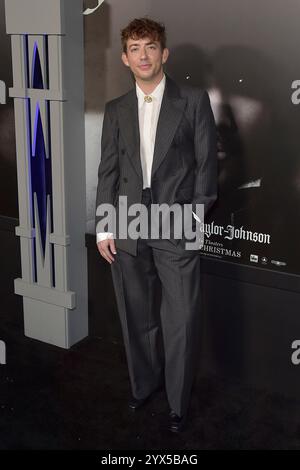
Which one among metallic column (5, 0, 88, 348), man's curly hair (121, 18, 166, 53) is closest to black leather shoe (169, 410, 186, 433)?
metallic column (5, 0, 88, 348)

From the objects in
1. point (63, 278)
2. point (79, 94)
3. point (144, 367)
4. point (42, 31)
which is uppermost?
point (42, 31)

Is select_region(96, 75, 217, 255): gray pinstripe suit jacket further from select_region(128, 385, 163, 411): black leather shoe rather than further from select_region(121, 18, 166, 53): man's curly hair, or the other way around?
select_region(128, 385, 163, 411): black leather shoe

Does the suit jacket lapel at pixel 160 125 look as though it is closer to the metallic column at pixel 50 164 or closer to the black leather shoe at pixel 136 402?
the metallic column at pixel 50 164

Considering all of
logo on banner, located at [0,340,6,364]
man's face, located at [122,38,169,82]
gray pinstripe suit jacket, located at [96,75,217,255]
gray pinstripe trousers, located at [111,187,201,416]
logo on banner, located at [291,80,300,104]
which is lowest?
logo on banner, located at [0,340,6,364]

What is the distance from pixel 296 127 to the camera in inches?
97.3

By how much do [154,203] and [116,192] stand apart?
0.82ft

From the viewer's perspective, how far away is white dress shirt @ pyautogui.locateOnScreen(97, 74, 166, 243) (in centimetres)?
242

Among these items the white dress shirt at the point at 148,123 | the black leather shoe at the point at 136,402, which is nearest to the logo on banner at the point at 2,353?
the black leather shoe at the point at 136,402

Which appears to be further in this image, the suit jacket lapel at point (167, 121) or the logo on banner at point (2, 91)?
the logo on banner at point (2, 91)

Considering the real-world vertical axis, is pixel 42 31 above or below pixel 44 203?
above

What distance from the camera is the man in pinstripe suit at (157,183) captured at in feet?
7.75

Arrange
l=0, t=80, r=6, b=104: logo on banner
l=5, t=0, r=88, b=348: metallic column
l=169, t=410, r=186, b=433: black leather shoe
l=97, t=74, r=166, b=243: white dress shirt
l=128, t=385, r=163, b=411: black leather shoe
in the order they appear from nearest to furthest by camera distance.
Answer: l=97, t=74, r=166, b=243: white dress shirt, l=169, t=410, r=186, b=433: black leather shoe, l=128, t=385, r=163, b=411: black leather shoe, l=5, t=0, r=88, b=348: metallic column, l=0, t=80, r=6, b=104: logo on banner
